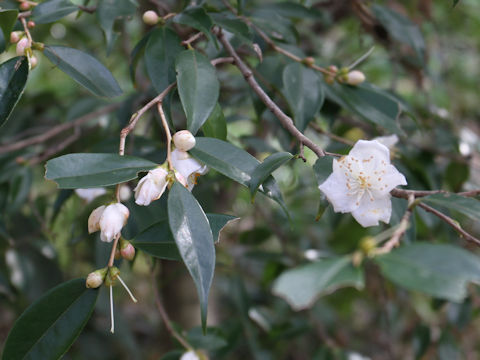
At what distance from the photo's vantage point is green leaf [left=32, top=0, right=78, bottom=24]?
68 cm

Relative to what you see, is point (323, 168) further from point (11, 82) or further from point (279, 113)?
point (11, 82)

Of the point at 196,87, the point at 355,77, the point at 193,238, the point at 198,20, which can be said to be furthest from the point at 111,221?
the point at 355,77

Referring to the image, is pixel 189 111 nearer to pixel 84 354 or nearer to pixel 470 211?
pixel 470 211

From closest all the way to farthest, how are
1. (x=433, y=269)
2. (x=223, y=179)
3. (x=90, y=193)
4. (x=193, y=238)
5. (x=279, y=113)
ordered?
(x=433, y=269)
(x=193, y=238)
(x=279, y=113)
(x=90, y=193)
(x=223, y=179)

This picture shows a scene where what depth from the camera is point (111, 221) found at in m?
0.52

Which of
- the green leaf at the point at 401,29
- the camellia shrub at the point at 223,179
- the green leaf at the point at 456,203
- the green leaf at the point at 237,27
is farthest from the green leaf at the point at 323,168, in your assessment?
the green leaf at the point at 401,29

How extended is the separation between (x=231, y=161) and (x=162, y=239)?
0.42ft

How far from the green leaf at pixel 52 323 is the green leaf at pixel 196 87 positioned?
25 cm

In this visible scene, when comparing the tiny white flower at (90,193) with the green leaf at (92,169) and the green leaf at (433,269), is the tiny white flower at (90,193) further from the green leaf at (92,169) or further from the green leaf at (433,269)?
the green leaf at (433,269)

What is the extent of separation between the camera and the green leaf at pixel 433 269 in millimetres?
354

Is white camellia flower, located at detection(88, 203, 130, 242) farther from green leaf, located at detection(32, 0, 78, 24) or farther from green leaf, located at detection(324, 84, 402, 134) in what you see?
green leaf, located at detection(324, 84, 402, 134)

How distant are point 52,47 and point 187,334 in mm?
553

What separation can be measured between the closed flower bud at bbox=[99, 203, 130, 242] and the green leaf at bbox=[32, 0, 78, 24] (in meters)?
0.34

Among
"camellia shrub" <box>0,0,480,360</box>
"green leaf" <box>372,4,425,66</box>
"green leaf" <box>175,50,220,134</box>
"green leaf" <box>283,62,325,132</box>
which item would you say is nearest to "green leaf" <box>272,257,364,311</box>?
"camellia shrub" <box>0,0,480,360</box>
